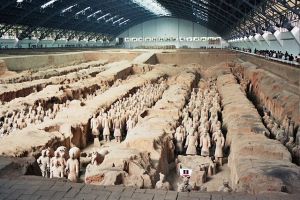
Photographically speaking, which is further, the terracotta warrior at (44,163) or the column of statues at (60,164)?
the terracotta warrior at (44,163)

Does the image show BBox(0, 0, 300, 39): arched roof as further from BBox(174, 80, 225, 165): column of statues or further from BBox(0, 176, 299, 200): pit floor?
BBox(0, 176, 299, 200): pit floor

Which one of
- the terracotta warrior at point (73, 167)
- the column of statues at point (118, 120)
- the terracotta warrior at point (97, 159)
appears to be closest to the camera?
the terracotta warrior at point (73, 167)

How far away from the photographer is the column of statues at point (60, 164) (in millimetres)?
6012

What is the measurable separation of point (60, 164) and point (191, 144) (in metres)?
3.14

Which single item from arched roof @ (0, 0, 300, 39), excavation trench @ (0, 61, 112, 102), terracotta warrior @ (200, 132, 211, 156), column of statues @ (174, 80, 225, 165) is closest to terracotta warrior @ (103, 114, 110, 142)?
column of statues @ (174, 80, 225, 165)

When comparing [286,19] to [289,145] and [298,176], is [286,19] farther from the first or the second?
[298,176]

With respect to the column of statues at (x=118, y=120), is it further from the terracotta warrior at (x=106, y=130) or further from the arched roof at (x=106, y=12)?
the arched roof at (x=106, y=12)

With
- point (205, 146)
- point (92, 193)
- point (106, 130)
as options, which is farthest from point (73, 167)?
point (106, 130)

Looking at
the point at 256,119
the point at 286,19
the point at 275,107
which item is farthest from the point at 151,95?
the point at 286,19

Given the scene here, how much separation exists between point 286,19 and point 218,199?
19.6 meters

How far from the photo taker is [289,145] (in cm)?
746

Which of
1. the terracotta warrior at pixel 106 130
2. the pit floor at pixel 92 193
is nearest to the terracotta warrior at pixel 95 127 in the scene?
the terracotta warrior at pixel 106 130

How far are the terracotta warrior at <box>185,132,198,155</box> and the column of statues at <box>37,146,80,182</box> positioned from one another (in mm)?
2804

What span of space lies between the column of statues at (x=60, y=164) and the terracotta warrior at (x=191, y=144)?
2.80 m
